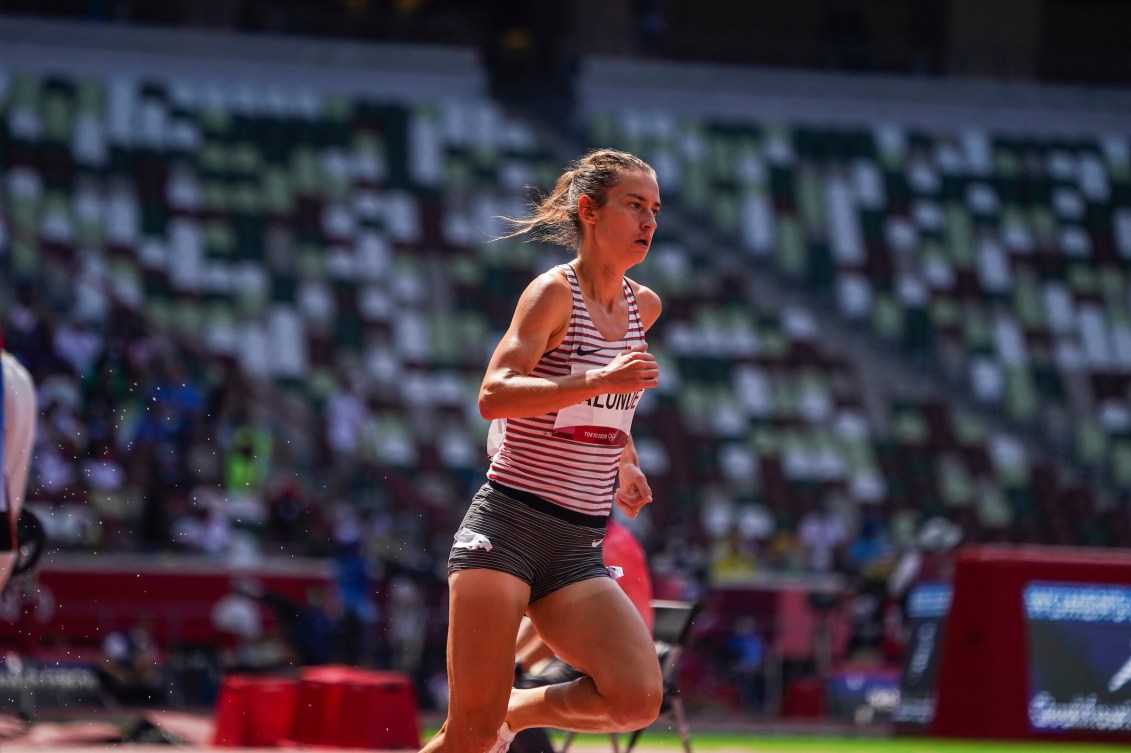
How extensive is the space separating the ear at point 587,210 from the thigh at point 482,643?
1184mm

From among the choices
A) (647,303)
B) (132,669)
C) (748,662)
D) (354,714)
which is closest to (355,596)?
(132,669)

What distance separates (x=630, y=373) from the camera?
16.0 ft

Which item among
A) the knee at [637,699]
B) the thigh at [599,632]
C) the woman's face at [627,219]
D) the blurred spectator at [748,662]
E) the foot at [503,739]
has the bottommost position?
the blurred spectator at [748,662]

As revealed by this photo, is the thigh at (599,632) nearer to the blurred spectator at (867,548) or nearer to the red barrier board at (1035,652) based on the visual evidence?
the red barrier board at (1035,652)

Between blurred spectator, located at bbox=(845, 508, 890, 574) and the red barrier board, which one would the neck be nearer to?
the red barrier board

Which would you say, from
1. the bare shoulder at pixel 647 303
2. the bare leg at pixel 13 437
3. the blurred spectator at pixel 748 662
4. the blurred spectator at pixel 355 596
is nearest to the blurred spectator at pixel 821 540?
the blurred spectator at pixel 748 662

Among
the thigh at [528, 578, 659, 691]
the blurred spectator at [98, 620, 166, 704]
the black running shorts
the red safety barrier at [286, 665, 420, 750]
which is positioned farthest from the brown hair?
the blurred spectator at [98, 620, 166, 704]

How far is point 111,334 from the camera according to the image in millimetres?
17531

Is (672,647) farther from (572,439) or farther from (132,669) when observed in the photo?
(132,669)

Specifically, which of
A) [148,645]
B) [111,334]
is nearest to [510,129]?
[111,334]

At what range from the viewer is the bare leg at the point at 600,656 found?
5117mm

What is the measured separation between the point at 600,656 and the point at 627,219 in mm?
1356

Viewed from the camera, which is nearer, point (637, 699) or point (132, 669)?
point (637, 699)

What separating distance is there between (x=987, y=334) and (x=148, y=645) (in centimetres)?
1432
